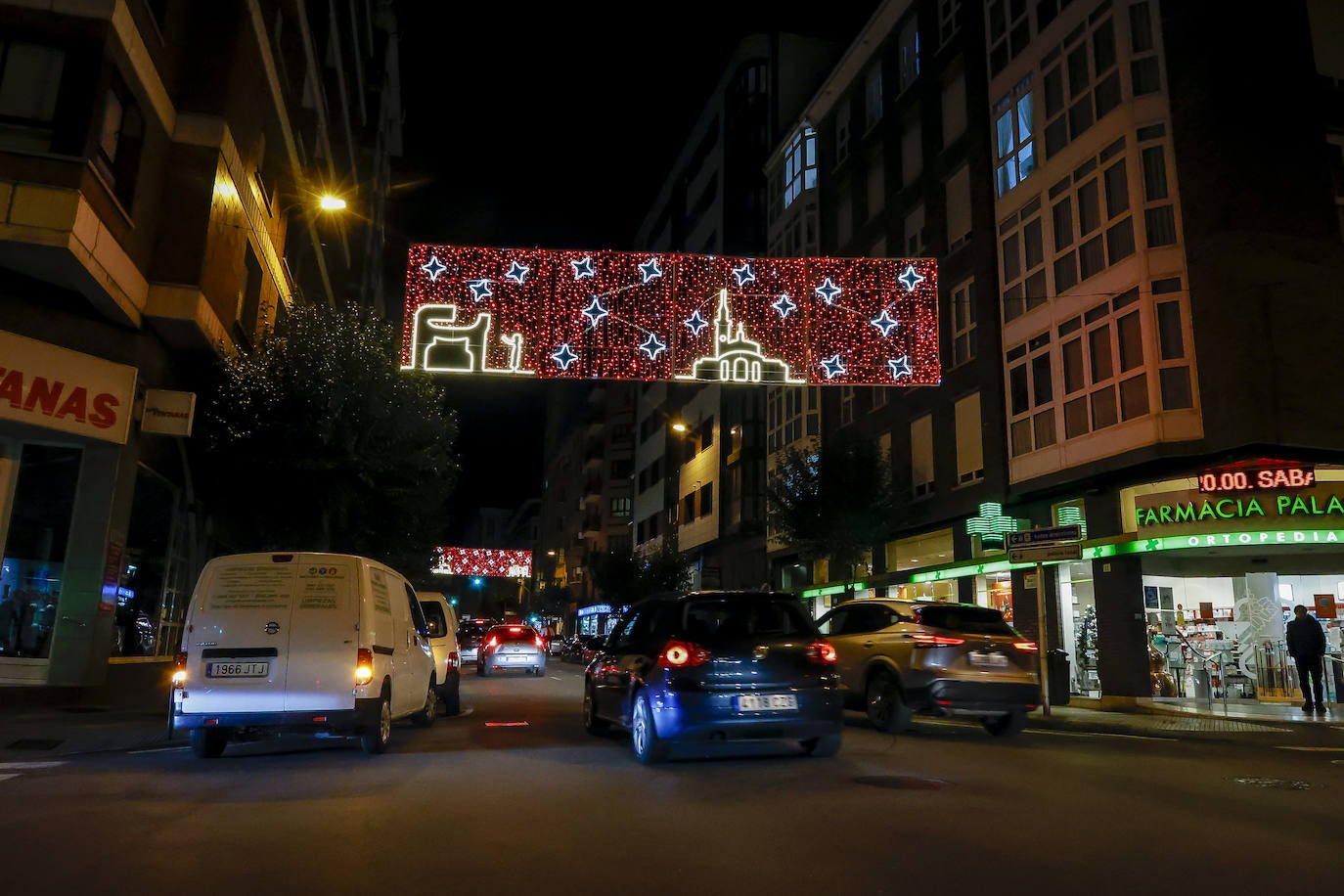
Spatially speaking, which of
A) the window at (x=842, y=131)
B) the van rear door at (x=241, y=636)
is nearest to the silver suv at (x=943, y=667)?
the van rear door at (x=241, y=636)

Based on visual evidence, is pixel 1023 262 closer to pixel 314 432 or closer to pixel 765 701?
pixel 314 432

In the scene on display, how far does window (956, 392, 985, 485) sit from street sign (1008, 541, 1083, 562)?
8359 mm

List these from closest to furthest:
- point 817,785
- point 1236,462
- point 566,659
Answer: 1. point 817,785
2. point 1236,462
3. point 566,659

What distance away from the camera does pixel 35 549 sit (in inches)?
625

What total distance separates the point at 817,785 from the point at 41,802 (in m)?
5.67

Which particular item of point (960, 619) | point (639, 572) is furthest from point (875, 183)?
point (639, 572)

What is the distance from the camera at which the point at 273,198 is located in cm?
2409

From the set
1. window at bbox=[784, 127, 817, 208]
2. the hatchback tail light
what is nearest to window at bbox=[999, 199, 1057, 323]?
window at bbox=[784, 127, 817, 208]

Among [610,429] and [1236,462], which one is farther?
[610,429]

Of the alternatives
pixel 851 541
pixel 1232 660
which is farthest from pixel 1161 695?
pixel 851 541

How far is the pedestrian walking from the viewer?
16531 mm

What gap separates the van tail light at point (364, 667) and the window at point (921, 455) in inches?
787

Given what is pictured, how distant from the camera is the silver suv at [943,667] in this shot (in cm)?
1187

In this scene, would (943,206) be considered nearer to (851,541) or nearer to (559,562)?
(851,541)
